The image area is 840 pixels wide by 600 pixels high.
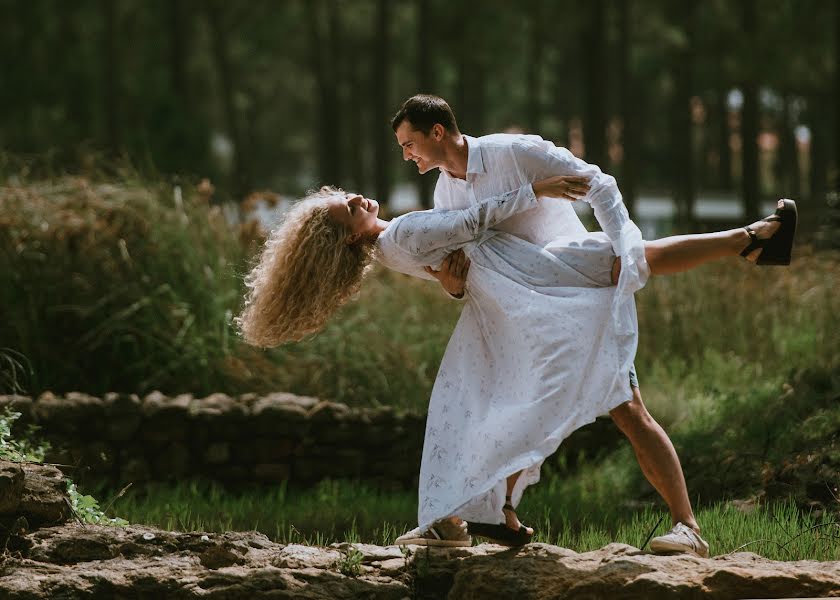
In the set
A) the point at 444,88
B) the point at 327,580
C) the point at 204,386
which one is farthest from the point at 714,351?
the point at 444,88

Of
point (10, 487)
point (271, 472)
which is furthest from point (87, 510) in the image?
point (271, 472)

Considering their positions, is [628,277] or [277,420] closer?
[628,277]

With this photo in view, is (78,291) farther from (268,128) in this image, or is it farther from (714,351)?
(268,128)

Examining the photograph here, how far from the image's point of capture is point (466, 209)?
16.6 ft

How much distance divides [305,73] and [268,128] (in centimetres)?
941

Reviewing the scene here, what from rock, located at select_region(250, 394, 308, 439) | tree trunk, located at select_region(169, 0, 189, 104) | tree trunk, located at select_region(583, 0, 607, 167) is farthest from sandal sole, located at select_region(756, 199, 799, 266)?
tree trunk, located at select_region(169, 0, 189, 104)

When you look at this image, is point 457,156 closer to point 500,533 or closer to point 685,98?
point 500,533

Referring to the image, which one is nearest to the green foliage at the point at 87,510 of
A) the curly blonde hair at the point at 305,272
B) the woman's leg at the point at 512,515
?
the curly blonde hair at the point at 305,272

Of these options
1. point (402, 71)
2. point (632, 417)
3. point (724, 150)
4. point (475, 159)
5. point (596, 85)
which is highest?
point (402, 71)

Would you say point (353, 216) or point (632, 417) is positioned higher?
point (353, 216)

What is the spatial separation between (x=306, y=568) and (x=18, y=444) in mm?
2012

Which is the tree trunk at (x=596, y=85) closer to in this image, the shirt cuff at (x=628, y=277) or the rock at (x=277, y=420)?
the rock at (x=277, y=420)

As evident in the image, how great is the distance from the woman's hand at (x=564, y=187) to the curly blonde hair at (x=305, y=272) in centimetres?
78

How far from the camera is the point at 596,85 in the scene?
19.8 meters
